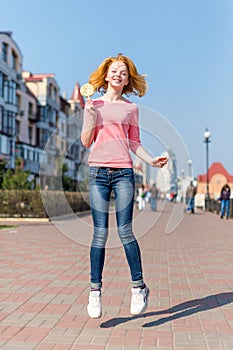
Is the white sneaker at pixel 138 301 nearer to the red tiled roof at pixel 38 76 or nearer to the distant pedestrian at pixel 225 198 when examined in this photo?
the distant pedestrian at pixel 225 198

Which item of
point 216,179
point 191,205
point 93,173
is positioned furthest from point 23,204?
point 216,179

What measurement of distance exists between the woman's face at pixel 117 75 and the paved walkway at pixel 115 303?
1.94 metres

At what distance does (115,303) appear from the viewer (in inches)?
188

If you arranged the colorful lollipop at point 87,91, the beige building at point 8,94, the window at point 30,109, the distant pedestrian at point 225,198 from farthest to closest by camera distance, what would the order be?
the window at point 30,109, the beige building at point 8,94, the distant pedestrian at point 225,198, the colorful lollipop at point 87,91

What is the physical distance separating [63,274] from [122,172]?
3.03 metres

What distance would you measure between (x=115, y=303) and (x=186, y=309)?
680 millimetres

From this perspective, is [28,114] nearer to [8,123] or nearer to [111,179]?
[8,123]

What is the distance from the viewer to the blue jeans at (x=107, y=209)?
13.0 feet

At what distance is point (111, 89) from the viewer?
4.12 meters

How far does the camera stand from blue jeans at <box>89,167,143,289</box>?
13.0ft

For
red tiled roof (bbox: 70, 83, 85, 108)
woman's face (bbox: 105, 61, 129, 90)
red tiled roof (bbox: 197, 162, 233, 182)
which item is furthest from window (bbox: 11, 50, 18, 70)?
red tiled roof (bbox: 197, 162, 233, 182)

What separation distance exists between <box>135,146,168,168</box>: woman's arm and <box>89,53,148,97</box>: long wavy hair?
53 cm

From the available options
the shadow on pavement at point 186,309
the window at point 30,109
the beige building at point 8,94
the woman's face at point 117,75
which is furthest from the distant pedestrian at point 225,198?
the window at point 30,109

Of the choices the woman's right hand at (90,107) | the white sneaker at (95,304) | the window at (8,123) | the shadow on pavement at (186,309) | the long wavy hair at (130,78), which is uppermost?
the window at (8,123)
